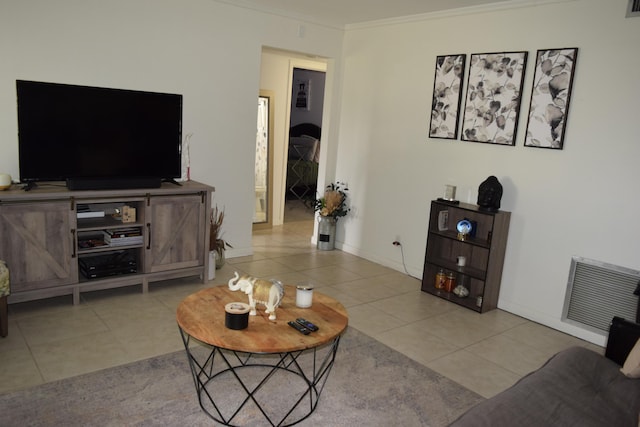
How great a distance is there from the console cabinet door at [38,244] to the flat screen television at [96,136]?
0.24m

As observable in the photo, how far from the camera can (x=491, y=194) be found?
13.0ft

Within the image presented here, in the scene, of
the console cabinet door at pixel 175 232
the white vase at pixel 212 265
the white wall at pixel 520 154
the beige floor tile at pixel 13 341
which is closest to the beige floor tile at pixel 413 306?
the white wall at pixel 520 154

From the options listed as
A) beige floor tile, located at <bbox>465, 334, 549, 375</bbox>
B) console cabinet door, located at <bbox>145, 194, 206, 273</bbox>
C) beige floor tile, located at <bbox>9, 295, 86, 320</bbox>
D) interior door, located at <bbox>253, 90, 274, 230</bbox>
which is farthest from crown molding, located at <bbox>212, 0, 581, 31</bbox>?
beige floor tile, located at <bbox>9, 295, 86, 320</bbox>

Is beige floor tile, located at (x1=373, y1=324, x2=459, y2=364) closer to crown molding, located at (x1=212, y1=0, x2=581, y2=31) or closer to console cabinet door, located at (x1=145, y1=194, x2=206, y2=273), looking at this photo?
console cabinet door, located at (x1=145, y1=194, x2=206, y2=273)

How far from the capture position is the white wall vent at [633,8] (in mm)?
3211

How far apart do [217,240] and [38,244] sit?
153 cm

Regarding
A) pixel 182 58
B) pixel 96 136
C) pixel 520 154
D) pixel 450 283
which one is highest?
pixel 182 58

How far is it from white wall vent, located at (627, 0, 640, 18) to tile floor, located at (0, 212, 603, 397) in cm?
232

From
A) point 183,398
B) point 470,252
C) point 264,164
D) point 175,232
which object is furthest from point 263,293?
point 264,164

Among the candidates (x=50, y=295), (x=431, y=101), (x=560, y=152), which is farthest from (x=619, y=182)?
(x=50, y=295)

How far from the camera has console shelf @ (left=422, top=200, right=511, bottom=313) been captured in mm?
3926

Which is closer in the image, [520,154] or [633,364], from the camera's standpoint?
[633,364]

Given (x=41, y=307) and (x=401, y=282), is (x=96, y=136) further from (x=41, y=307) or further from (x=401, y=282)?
(x=401, y=282)

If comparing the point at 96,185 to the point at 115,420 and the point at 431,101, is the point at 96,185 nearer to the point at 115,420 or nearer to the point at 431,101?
the point at 115,420
